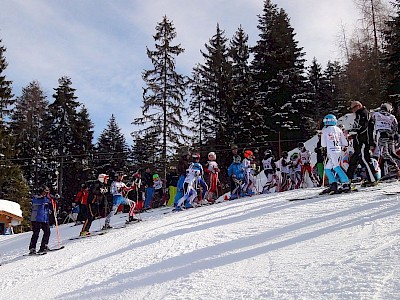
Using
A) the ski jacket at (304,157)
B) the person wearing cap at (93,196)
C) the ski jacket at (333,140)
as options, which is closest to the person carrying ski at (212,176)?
the ski jacket at (304,157)

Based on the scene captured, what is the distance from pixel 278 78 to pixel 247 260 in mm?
34650

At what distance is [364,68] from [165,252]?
123 ft

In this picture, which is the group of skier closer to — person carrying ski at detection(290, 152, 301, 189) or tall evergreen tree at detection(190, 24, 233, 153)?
person carrying ski at detection(290, 152, 301, 189)

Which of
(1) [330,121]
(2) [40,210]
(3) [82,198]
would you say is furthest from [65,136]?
(1) [330,121]

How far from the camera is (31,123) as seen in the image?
1800 inches

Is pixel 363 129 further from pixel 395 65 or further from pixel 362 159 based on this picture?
pixel 395 65

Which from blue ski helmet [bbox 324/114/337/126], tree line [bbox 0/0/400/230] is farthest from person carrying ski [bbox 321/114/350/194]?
tree line [bbox 0/0/400/230]

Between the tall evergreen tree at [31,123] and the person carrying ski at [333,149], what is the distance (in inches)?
1526

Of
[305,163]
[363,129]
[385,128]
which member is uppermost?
[385,128]

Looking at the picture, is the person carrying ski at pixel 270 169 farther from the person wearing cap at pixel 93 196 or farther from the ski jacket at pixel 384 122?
the person wearing cap at pixel 93 196

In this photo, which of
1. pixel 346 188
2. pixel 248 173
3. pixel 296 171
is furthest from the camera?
pixel 296 171

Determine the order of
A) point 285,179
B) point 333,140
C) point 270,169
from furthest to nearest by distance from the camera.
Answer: point 285,179 → point 270,169 → point 333,140

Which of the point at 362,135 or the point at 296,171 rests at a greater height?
the point at 362,135

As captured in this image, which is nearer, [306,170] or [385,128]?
[385,128]
